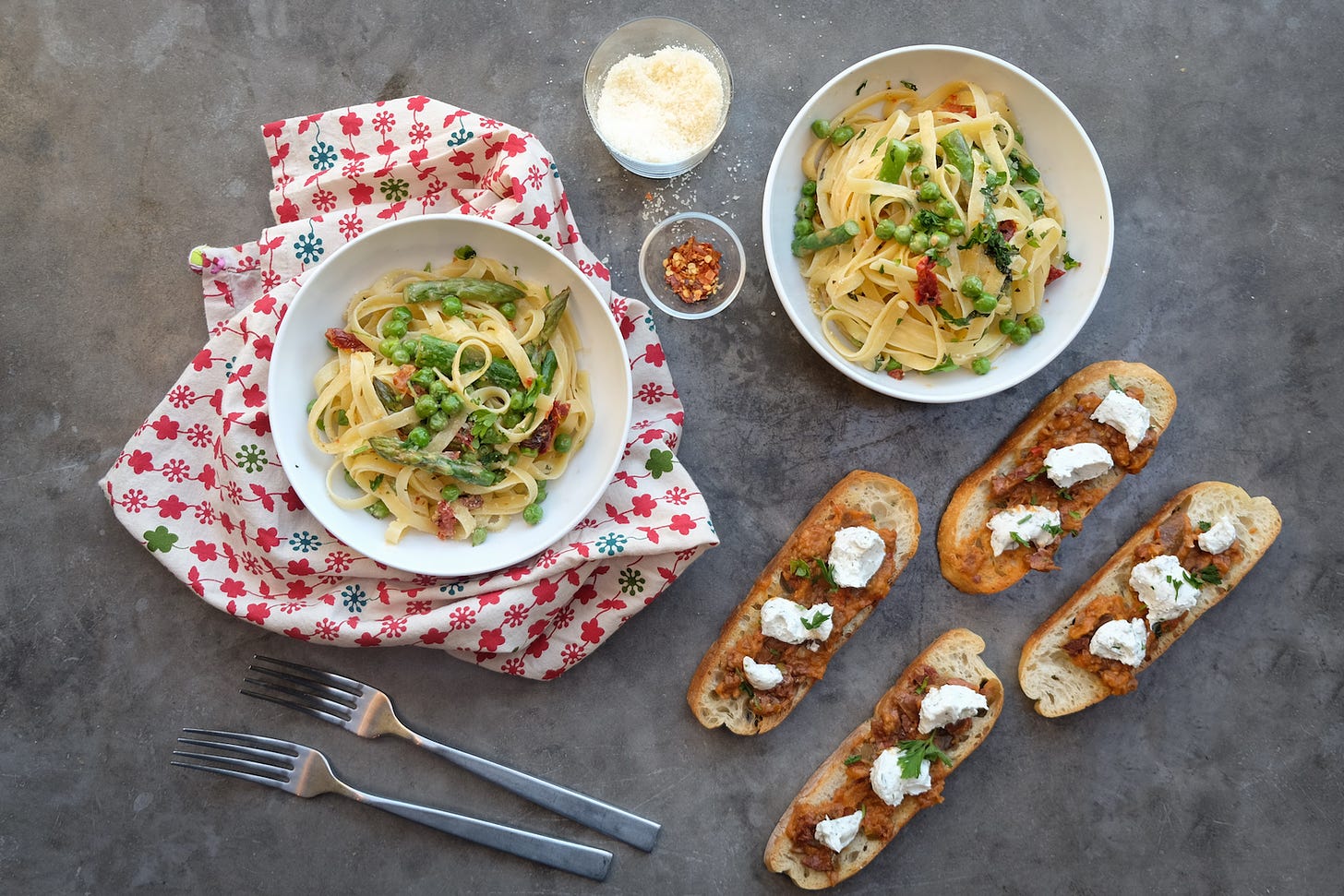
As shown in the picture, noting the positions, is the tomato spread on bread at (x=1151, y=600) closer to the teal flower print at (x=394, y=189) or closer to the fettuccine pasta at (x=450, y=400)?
the fettuccine pasta at (x=450, y=400)

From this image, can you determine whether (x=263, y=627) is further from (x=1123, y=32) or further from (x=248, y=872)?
(x=1123, y=32)

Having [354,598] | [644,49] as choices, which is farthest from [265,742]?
[644,49]

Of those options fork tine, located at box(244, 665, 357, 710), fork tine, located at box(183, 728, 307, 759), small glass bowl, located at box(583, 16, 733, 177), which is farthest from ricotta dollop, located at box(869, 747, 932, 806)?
small glass bowl, located at box(583, 16, 733, 177)

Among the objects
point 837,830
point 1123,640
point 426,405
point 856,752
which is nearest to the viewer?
point 426,405

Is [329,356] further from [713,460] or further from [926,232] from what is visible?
[926,232]

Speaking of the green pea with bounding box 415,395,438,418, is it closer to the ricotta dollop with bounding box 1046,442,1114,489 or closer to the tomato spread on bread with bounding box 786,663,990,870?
the tomato spread on bread with bounding box 786,663,990,870

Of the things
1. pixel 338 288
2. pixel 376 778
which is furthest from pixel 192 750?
pixel 338 288
